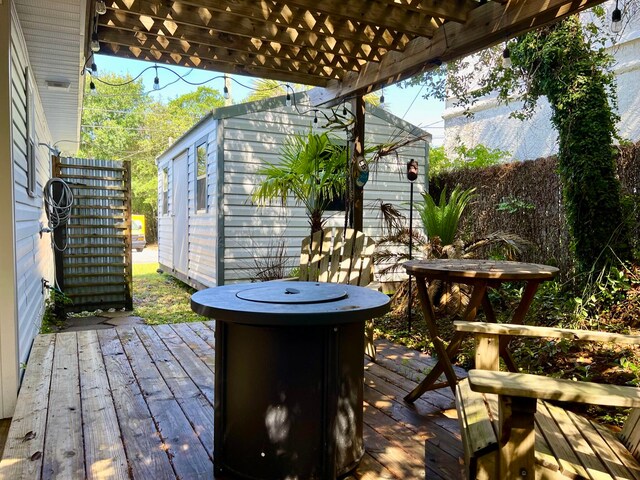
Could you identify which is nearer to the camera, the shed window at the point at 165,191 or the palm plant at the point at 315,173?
the palm plant at the point at 315,173

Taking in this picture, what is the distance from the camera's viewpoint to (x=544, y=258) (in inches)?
227

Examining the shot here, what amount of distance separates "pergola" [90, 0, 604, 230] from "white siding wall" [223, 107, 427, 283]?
8.38 feet

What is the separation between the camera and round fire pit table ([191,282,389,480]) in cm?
165

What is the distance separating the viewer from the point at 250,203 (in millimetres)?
6789

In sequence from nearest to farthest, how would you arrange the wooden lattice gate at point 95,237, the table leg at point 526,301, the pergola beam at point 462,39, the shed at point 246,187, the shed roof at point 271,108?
the table leg at point 526,301
the pergola beam at point 462,39
the wooden lattice gate at point 95,237
the shed roof at point 271,108
the shed at point 246,187

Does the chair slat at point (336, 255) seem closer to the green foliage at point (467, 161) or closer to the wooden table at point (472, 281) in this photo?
the wooden table at point (472, 281)

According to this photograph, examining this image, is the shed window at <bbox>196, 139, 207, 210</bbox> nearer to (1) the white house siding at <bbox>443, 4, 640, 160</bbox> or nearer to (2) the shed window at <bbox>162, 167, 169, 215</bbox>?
(2) the shed window at <bbox>162, 167, 169, 215</bbox>

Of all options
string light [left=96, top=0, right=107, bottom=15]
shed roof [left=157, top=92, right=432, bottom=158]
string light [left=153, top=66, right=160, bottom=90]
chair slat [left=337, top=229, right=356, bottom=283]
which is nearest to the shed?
shed roof [left=157, top=92, right=432, bottom=158]

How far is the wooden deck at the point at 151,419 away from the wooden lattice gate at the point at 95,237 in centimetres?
272

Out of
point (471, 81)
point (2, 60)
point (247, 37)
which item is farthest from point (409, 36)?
point (471, 81)

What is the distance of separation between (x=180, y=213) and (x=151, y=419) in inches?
285

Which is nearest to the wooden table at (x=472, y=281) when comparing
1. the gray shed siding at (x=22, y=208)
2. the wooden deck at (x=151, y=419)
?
the wooden deck at (x=151, y=419)

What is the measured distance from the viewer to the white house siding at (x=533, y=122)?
9.08 m

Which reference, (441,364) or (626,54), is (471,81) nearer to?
(626,54)
